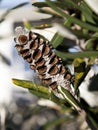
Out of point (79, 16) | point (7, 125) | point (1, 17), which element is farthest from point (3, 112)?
point (79, 16)

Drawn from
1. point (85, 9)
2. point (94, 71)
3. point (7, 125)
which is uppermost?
point (85, 9)

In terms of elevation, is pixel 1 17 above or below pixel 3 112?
above

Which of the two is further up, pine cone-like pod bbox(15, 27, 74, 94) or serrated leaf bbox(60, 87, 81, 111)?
pine cone-like pod bbox(15, 27, 74, 94)

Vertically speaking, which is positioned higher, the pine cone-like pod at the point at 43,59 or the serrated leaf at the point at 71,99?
the pine cone-like pod at the point at 43,59

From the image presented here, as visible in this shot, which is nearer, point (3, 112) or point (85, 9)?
point (85, 9)

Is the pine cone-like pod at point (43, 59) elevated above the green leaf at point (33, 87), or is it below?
above

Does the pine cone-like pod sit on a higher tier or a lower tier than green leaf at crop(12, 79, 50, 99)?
higher

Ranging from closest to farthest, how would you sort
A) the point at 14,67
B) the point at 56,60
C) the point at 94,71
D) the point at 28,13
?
the point at 56,60, the point at 94,71, the point at 28,13, the point at 14,67

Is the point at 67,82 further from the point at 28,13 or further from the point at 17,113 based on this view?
the point at 17,113
